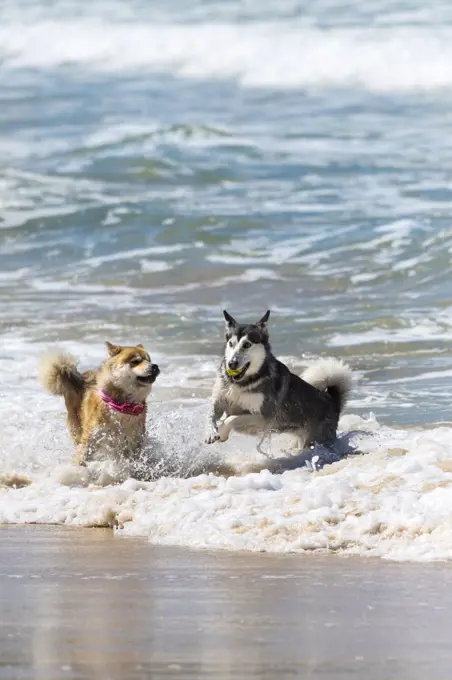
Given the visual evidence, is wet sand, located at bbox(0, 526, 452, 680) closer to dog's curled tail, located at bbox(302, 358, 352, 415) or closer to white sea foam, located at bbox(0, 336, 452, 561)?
white sea foam, located at bbox(0, 336, 452, 561)

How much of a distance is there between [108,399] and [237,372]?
860 mm

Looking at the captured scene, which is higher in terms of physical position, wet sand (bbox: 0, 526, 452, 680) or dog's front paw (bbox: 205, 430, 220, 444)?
dog's front paw (bbox: 205, 430, 220, 444)

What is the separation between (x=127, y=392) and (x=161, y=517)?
2.19 m

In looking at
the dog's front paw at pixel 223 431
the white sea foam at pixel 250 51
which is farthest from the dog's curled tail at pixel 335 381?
the white sea foam at pixel 250 51

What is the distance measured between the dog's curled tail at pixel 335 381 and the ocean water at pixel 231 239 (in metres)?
0.28

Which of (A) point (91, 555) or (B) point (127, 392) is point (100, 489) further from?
(A) point (91, 555)

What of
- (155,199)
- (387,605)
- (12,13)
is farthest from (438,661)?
(12,13)

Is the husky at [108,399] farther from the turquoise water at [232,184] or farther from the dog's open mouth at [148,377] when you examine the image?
the turquoise water at [232,184]

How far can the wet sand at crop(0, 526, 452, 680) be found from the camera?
14.7ft

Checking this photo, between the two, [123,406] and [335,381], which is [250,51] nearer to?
[335,381]

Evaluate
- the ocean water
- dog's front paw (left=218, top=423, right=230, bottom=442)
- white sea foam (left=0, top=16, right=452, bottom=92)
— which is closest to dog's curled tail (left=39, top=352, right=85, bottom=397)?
the ocean water

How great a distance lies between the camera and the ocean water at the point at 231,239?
7648 mm

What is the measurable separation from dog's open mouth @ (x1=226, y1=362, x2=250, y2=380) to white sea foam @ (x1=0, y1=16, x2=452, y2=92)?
23935 mm

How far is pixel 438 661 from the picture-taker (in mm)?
4508
